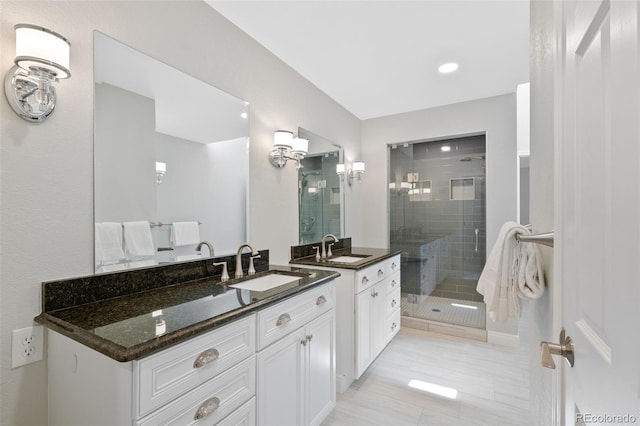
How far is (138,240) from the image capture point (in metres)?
1.44

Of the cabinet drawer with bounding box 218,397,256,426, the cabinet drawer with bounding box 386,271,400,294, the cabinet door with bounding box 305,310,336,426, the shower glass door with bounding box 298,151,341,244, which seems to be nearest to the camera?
the cabinet drawer with bounding box 218,397,256,426

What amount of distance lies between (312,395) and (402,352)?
151 centimetres

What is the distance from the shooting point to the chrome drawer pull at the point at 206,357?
103 centimetres

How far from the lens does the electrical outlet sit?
40.9 inches

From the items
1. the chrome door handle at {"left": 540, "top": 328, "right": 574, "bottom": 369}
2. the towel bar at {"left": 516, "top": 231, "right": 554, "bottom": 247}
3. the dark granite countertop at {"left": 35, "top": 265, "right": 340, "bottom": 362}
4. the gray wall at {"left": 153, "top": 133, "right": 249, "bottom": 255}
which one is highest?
the gray wall at {"left": 153, "top": 133, "right": 249, "bottom": 255}

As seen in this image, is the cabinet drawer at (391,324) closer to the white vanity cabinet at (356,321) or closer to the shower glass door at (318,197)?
the white vanity cabinet at (356,321)

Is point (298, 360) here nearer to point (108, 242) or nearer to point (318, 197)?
point (108, 242)

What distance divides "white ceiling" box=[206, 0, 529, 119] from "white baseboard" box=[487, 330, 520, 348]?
257 centimetres

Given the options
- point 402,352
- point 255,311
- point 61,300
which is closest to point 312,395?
point 255,311

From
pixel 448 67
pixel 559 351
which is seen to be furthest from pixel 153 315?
pixel 448 67

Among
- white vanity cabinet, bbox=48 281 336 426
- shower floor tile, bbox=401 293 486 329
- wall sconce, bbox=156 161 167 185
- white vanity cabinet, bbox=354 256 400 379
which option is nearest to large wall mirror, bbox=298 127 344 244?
white vanity cabinet, bbox=354 256 400 379

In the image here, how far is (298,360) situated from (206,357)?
2.12 feet

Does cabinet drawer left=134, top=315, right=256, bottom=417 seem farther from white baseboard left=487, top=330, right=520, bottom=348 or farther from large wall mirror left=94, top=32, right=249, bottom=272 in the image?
white baseboard left=487, top=330, right=520, bottom=348

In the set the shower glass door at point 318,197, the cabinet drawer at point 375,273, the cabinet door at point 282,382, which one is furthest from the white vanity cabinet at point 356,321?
the cabinet door at point 282,382
